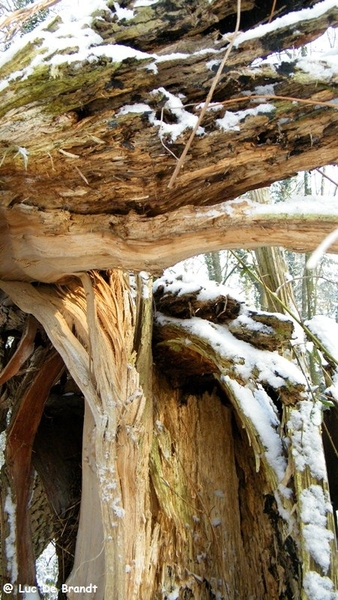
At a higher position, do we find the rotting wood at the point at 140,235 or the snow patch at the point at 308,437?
the rotting wood at the point at 140,235

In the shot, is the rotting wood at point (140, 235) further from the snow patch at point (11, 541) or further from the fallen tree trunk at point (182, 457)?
the snow patch at point (11, 541)

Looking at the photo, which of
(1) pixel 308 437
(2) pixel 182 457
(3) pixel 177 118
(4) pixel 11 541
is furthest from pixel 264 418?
(4) pixel 11 541

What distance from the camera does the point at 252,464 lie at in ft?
9.29

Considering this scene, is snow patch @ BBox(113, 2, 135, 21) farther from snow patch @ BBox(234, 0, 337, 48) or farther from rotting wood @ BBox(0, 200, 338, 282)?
rotting wood @ BBox(0, 200, 338, 282)

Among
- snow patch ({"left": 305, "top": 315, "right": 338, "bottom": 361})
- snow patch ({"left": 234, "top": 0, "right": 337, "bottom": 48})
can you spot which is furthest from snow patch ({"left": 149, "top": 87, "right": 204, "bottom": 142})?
snow patch ({"left": 305, "top": 315, "right": 338, "bottom": 361})

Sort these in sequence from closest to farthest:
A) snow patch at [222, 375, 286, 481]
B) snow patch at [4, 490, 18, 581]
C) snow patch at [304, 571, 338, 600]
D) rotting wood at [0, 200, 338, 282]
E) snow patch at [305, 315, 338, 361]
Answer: rotting wood at [0, 200, 338, 282], snow patch at [304, 571, 338, 600], snow patch at [222, 375, 286, 481], snow patch at [305, 315, 338, 361], snow patch at [4, 490, 18, 581]

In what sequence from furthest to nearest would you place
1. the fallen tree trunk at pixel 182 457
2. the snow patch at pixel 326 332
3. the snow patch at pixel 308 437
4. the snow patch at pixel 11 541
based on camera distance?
1. the snow patch at pixel 11 541
2. the snow patch at pixel 326 332
3. the snow patch at pixel 308 437
4. the fallen tree trunk at pixel 182 457

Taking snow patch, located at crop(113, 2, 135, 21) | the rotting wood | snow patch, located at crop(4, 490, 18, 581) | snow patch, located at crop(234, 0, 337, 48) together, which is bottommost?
snow patch, located at crop(4, 490, 18, 581)

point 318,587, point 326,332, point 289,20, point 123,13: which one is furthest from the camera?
Result: point 326,332

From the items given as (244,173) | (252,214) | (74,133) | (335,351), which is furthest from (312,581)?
(74,133)

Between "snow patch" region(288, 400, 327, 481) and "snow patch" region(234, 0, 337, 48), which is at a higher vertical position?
"snow patch" region(234, 0, 337, 48)

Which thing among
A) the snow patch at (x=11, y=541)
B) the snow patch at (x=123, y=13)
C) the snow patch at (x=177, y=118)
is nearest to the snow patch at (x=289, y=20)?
the snow patch at (x=177, y=118)

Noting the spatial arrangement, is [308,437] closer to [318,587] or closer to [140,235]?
[318,587]

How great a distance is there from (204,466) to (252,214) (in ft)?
6.00
